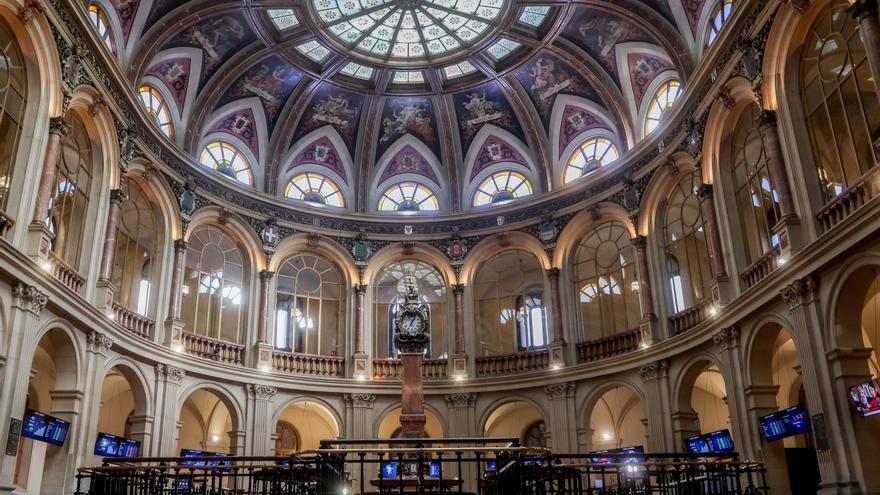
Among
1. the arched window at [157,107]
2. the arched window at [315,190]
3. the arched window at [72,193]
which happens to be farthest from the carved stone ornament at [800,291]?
the arched window at [157,107]

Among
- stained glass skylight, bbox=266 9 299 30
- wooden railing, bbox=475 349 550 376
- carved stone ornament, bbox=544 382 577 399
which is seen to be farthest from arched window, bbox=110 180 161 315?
carved stone ornament, bbox=544 382 577 399

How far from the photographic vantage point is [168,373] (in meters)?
22.4

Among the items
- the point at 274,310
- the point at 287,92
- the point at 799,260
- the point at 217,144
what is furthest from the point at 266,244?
the point at 799,260

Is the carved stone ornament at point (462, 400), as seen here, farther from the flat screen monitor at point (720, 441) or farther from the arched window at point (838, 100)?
the arched window at point (838, 100)

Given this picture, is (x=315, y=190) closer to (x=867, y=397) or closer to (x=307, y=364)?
(x=307, y=364)

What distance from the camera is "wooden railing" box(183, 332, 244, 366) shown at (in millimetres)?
23719

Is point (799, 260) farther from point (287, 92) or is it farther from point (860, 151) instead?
point (287, 92)

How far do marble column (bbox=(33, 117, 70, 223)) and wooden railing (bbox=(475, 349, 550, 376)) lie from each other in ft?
51.6

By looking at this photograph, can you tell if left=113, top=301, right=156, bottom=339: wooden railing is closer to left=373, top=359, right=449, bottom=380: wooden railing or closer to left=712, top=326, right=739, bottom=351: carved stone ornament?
left=373, top=359, right=449, bottom=380: wooden railing

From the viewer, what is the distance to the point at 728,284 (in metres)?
19.9

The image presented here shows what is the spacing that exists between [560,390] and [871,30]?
604 inches

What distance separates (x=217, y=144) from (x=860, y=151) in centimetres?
2085

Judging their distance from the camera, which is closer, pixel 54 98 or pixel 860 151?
pixel 860 151

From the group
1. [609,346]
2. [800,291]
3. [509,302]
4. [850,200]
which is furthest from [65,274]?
[850,200]
